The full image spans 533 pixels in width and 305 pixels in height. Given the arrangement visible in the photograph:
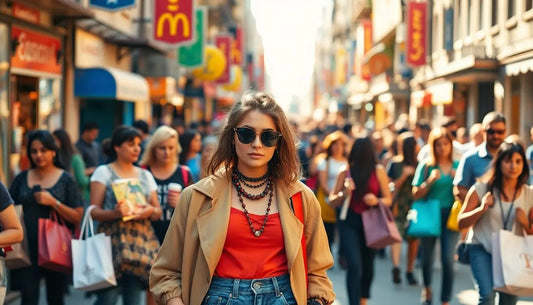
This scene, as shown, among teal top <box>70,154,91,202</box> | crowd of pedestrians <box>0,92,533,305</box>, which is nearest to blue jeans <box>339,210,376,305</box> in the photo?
crowd of pedestrians <box>0,92,533,305</box>

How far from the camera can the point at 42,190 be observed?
21.8 feet

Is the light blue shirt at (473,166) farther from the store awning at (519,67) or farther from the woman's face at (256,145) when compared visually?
the store awning at (519,67)

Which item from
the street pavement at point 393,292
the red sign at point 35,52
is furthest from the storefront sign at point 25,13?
the street pavement at point 393,292

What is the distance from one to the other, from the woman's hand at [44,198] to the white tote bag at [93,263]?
0.39 m

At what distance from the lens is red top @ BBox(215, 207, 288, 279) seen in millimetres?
3686

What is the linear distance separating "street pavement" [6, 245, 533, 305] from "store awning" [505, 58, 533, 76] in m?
7.53

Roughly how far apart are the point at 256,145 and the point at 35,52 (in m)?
10.7

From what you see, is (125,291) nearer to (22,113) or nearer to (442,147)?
(442,147)

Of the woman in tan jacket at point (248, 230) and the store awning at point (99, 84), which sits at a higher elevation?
the store awning at point (99, 84)

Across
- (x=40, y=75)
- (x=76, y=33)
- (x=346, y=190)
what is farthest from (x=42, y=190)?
(x=76, y=33)

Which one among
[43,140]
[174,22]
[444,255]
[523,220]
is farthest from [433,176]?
[174,22]

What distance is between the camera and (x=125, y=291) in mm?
6527

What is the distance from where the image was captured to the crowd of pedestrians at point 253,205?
147 inches

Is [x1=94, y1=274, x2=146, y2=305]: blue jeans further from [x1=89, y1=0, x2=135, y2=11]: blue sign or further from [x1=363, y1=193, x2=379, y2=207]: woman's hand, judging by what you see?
[x1=89, y1=0, x2=135, y2=11]: blue sign
